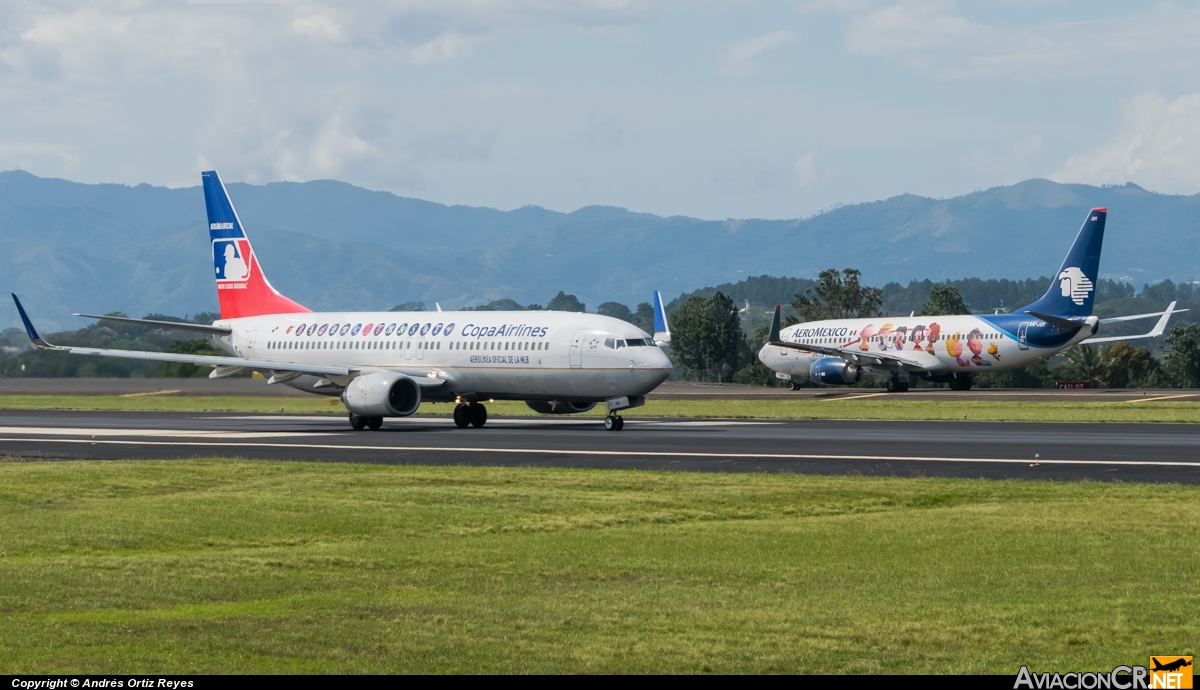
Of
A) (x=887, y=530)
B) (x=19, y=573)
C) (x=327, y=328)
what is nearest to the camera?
(x=19, y=573)

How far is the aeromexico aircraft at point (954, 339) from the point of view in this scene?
7812 cm

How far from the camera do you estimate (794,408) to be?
6369 cm

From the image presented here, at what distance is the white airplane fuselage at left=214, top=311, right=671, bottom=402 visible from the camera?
43.9 meters

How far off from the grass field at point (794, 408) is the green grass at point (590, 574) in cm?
3017

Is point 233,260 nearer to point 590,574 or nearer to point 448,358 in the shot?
point 448,358

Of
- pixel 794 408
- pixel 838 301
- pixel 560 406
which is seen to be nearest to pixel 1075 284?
pixel 794 408

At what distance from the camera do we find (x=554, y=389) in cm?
4578

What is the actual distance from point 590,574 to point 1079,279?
225 ft

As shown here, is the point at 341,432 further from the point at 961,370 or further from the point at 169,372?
the point at 961,370

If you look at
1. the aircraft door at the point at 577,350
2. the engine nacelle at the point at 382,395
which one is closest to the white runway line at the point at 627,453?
the engine nacelle at the point at 382,395

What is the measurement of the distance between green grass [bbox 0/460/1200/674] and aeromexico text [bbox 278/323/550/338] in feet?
64.9

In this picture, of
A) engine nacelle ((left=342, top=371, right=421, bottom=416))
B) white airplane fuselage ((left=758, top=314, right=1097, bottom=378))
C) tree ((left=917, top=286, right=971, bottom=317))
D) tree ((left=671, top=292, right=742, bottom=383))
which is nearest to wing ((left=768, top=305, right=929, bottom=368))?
white airplane fuselage ((left=758, top=314, right=1097, bottom=378))
